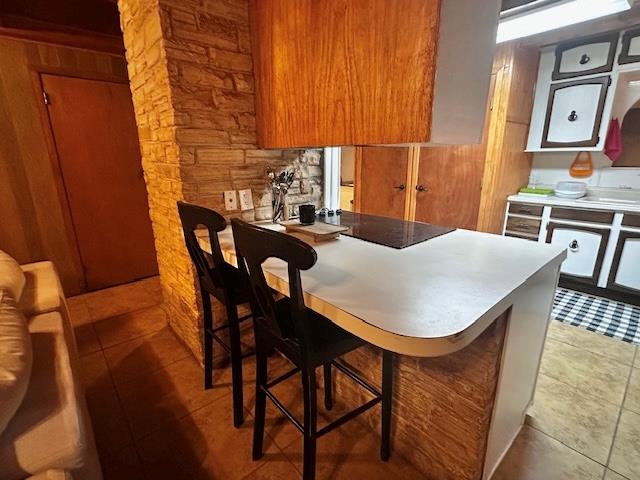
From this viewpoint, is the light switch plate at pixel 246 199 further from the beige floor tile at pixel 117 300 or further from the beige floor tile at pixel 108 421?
the beige floor tile at pixel 117 300

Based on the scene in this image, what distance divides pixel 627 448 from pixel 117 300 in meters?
3.65

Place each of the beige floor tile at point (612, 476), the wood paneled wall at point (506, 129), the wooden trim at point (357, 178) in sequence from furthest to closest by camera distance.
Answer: the wooden trim at point (357, 178), the wood paneled wall at point (506, 129), the beige floor tile at point (612, 476)

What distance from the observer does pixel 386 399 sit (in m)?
1.29

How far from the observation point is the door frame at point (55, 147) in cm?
256

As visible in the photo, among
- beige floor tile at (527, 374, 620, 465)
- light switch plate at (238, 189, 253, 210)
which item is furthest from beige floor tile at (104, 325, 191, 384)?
beige floor tile at (527, 374, 620, 465)

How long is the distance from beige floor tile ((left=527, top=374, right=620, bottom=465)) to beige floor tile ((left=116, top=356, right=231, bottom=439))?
1633 millimetres

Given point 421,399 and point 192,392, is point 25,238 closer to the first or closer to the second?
point 192,392

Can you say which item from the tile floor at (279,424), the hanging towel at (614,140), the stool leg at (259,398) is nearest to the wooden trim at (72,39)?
the tile floor at (279,424)

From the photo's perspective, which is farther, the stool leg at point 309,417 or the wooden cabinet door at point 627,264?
the wooden cabinet door at point 627,264

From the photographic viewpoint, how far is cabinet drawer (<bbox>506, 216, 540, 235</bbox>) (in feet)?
10.3

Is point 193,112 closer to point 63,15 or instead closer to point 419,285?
point 419,285

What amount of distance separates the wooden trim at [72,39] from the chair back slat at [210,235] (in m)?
2.39

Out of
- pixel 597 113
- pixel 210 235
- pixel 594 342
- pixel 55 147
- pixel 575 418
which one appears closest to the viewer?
pixel 210 235

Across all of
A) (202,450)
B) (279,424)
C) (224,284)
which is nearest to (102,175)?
(224,284)
